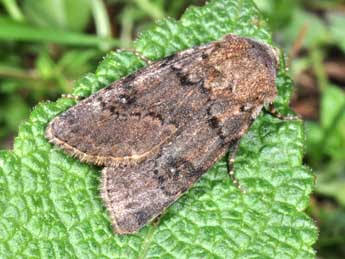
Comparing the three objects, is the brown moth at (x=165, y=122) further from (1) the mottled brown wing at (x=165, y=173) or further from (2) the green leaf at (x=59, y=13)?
(2) the green leaf at (x=59, y=13)

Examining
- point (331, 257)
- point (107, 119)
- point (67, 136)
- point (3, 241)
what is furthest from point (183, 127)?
point (331, 257)

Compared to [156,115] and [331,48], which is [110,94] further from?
[331,48]

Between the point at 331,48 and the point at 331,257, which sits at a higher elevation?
the point at 331,48

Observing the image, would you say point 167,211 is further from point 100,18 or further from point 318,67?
point 318,67

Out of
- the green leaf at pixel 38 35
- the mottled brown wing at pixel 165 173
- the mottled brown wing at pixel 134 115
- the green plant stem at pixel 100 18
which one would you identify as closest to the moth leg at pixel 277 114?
the mottled brown wing at pixel 165 173

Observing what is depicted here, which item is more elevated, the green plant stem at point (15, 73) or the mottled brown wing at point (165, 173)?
the green plant stem at point (15, 73)

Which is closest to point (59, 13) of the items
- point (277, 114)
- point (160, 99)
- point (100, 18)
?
point (100, 18)

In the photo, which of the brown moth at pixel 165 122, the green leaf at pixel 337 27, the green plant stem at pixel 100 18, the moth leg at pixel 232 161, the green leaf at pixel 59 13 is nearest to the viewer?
the brown moth at pixel 165 122
